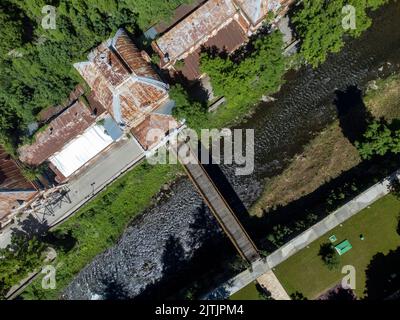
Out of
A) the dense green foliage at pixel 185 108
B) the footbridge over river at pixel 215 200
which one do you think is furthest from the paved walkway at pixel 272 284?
the dense green foliage at pixel 185 108

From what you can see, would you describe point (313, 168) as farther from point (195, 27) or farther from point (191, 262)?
point (195, 27)

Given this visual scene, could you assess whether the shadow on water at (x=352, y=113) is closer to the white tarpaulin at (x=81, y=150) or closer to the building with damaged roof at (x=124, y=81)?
the building with damaged roof at (x=124, y=81)

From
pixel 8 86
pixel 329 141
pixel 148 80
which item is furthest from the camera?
pixel 329 141

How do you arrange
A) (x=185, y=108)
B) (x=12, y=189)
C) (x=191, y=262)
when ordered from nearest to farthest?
(x=185, y=108)
(x=12, y=189)
(x=191, y=262)

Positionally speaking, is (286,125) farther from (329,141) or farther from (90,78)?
(90,78)

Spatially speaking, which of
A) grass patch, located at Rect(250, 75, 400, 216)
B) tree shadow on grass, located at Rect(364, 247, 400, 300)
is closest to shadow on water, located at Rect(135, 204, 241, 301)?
grass patch, located at Rect(250, 75, 400, 216)

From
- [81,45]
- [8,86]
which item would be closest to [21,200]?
[8,86]

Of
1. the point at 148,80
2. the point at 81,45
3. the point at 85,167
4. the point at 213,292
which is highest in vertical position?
the point at 81,45

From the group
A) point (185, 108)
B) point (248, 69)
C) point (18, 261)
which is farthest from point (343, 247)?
point (18, 261)
